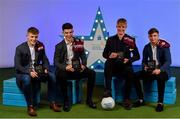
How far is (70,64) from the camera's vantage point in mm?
5266

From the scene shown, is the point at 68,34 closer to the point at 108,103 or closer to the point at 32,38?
the point at 32,38

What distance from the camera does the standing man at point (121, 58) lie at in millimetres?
5246

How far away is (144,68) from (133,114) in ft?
2.30

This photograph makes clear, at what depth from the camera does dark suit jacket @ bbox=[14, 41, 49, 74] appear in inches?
199

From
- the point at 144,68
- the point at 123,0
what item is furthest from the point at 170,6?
the point at 144,68

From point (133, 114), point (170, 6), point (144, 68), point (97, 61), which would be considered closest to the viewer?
point (133, 114)

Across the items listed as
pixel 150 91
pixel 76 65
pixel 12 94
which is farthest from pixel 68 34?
pixel 150 91

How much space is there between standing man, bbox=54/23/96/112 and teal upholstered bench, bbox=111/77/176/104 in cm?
37

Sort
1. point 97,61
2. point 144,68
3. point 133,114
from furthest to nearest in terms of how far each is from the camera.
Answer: point 97,61
point 144,68
point 133,114

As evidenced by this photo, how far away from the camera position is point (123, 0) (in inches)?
305

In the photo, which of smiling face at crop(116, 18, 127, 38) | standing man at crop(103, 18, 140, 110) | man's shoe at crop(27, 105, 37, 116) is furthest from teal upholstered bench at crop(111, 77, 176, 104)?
man's shoe at crop(27, 105, 37, 116)

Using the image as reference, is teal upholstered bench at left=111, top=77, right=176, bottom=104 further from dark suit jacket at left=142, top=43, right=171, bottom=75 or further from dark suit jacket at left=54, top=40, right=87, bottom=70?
dark suit jacket at left=54, top=40, right=87, bottom=70

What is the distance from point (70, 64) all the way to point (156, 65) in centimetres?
113

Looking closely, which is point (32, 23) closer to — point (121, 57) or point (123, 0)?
point (123, 0)
